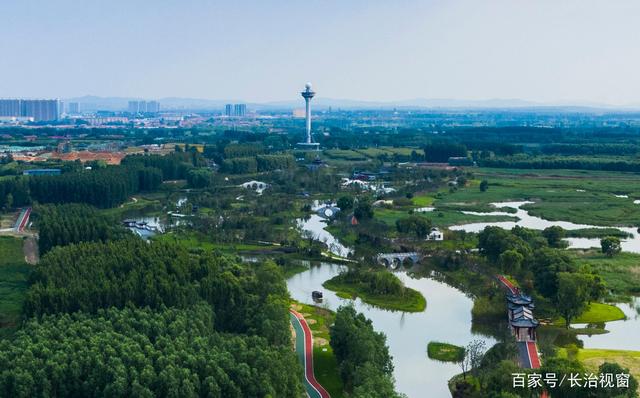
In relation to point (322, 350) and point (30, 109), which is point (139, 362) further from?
point (30, 109)

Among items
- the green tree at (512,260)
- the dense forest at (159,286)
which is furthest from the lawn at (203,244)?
the green tree at (512,260)

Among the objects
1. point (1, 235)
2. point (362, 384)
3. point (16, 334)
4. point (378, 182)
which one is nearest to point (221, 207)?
point (1, 235)

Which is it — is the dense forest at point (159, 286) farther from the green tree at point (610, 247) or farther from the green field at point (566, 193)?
the green field at point (566, 193)

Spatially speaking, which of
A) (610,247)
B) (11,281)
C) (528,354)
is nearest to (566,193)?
(610,247)

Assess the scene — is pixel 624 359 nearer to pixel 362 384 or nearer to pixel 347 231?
pixel 362 384

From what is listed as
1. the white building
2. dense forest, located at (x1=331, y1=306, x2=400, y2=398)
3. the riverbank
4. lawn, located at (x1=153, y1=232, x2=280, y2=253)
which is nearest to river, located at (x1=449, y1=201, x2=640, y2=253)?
the white building

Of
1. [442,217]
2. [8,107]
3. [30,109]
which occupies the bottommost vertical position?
[442,217]
